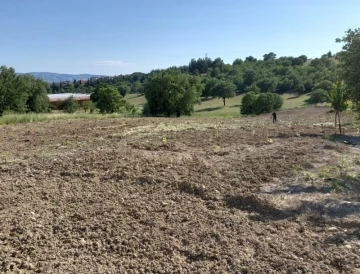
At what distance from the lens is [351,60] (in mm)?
12164

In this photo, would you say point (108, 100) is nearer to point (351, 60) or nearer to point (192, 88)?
point (192, 88)

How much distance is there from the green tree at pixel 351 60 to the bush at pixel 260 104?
40.5 meters

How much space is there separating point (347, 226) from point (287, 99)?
6995cm

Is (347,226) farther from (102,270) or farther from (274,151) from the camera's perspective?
(274,151)

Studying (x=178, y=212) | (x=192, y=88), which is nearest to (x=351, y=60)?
(x=178, y=212)

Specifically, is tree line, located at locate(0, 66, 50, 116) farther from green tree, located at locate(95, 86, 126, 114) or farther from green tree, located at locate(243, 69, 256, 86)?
green tree, located at locate(243, 69, 256, 86)

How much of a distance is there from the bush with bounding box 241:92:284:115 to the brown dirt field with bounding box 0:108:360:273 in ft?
149

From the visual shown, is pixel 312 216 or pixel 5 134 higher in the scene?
pixel 5 134

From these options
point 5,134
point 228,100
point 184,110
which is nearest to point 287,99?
point 228,100

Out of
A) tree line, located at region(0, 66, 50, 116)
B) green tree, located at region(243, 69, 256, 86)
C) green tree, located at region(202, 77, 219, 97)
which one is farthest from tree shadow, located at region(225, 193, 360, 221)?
green tree, located at region(243, 69, 256, 86)

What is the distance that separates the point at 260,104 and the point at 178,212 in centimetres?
5130

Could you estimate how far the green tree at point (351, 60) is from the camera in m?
12.0

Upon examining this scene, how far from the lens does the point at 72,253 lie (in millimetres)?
4066

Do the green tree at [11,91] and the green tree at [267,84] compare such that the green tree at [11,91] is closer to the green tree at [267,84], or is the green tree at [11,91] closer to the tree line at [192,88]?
the tree line at [192,88]
